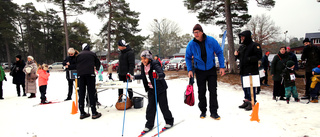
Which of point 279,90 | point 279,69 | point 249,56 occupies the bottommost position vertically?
point 279,90

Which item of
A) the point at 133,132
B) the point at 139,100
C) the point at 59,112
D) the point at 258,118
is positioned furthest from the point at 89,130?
the point at 258,118

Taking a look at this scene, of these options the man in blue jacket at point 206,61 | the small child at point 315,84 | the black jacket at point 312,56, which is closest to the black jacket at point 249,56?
the man in blue jacket at point 206,61

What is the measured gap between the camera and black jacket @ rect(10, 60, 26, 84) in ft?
23.4

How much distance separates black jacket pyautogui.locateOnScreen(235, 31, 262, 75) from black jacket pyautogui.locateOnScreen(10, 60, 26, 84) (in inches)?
337

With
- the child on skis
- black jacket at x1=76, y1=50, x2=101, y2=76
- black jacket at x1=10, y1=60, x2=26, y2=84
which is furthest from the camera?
black jacket at x1=10, y1=60, x2=26, y2=84

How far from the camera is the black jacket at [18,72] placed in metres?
7.13

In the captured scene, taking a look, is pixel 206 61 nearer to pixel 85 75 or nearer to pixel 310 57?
pixel 85 75

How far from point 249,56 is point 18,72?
8813 mm

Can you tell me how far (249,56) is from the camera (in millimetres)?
4113

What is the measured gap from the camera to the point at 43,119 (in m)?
4.26

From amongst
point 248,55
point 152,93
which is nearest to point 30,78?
point 152,93

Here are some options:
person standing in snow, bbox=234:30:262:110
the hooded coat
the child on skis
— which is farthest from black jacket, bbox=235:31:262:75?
the hooded coat

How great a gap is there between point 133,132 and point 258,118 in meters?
2.63

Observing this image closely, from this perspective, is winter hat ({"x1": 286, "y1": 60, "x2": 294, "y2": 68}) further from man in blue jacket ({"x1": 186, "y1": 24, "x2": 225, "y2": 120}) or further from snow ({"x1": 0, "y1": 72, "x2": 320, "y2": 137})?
man in blue jacket ({"x1": 186, "y1": 24, "x2": 225, "y2": 120})
